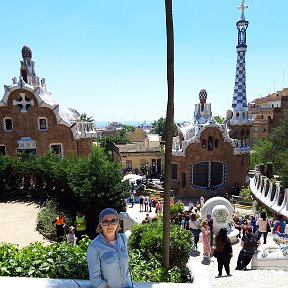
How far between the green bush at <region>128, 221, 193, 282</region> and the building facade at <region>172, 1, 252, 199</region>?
781 inches

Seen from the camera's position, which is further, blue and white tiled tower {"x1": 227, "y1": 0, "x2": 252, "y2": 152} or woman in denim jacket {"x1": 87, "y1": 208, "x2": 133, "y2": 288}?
blue and white tiled tower {"x1": 227, "y1": 0, "x2": 252, "y2": 152}

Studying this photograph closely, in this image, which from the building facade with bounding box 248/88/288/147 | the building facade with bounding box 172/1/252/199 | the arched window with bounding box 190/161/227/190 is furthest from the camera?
the building facade with bounding box 248/88/288/147

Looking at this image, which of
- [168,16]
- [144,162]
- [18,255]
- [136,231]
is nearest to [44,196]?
[136,231]

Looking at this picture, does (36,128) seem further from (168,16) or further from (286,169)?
(168,16)

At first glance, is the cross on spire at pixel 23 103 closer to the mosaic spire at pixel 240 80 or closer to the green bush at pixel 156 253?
the mosaic spire at pixel 240 80

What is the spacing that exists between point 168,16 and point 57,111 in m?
20.6

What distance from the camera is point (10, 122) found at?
24.6m

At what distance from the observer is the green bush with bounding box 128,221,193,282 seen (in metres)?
5.41

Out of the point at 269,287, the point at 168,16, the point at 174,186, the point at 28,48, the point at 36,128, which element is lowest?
the point at 174,186

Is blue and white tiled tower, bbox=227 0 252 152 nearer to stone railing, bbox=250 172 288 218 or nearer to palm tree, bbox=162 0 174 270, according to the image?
stone railing, bbox=250 172 288 218

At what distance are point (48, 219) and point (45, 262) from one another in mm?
8992

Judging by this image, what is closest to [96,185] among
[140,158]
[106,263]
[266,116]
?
[106,263]

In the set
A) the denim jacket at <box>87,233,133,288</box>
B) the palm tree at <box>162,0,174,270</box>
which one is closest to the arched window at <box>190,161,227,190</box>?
the palm tree at <box>162,0,174,270</box>

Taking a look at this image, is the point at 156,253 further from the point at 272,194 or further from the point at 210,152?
the point at 210,152
